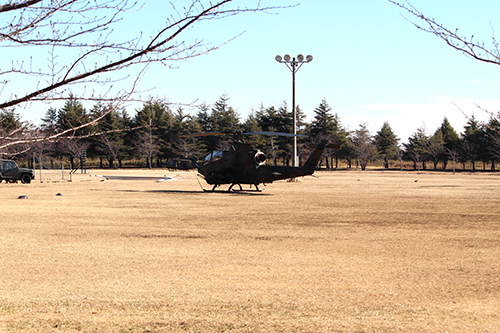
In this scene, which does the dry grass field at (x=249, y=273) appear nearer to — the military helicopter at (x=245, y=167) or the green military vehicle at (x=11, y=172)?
the military helicopter at (x=245, y=167)

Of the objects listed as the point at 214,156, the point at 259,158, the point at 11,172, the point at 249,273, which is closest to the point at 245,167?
the point at 259,158

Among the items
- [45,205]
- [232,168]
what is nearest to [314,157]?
[232,168]

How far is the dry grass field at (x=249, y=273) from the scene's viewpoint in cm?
566

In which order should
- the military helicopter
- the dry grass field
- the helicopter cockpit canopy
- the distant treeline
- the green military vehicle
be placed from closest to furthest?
the dry grass field → the military helicopter → the helicopter cockpit canopy → the green military vehicle → the distant treeline

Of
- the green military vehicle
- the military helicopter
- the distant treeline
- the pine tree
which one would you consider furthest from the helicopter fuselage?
the pine tree

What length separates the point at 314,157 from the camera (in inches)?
930

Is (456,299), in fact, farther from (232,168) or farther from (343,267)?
(232,168)

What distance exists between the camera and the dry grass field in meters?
5.66

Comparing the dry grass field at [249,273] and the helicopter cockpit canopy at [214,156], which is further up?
the helicopter cockpit canopy at [214,156]

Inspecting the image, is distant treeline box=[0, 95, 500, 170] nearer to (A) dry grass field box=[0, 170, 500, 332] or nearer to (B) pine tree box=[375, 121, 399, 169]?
(B) pine tree box=[375, 121, 399, 169]

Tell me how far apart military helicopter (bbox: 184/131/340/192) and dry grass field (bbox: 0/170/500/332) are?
28.2 ft

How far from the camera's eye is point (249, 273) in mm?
7906

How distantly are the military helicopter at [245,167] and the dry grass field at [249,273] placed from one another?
28.2ft

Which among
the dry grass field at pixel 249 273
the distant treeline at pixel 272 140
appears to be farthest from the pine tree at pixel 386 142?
the dry grass field at pixel 249 273
